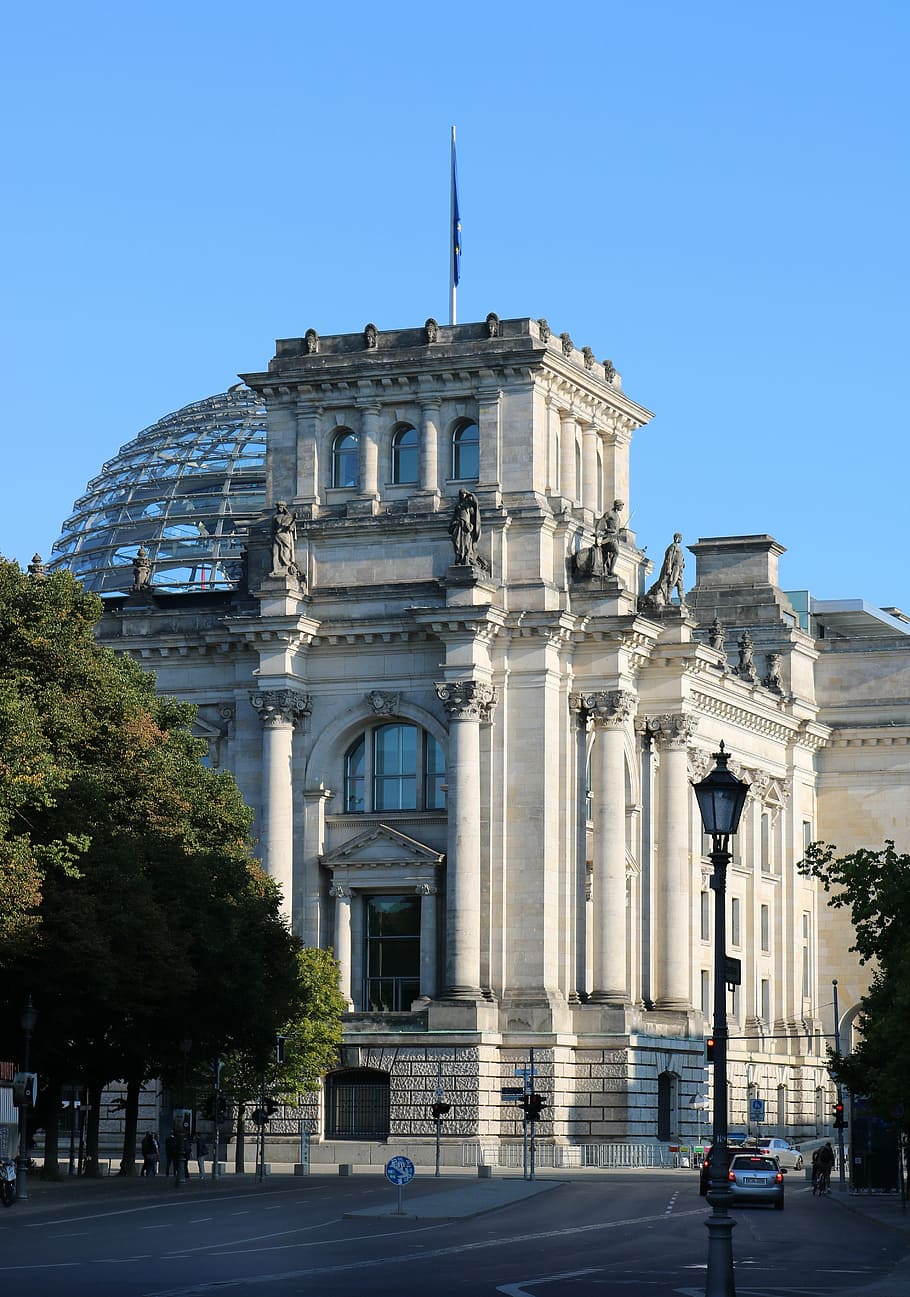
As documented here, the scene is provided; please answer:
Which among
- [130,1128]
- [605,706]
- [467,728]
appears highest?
[605,706]

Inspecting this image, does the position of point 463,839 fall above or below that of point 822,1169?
above

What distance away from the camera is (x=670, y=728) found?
4028 inches

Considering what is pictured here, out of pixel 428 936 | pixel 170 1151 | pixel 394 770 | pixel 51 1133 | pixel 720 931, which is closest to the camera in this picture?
pixel 720 931

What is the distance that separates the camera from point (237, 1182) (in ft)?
256

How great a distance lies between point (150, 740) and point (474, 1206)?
18.4 meters

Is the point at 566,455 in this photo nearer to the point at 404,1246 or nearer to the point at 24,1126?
the point at 24,1126

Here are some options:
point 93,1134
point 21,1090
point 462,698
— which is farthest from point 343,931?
point 21,1090

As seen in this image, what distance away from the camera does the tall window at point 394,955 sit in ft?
318

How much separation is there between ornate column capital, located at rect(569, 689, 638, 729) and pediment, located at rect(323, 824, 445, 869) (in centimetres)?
770

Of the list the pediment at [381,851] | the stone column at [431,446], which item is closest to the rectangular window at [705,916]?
the pediment at [381,851]

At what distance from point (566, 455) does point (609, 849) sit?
15.8 meters

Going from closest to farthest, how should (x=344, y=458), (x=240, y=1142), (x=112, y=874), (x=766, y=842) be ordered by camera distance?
(x=112, y=874), (x=240, y=1142), (x=344, y=458), (x=766, y=842)

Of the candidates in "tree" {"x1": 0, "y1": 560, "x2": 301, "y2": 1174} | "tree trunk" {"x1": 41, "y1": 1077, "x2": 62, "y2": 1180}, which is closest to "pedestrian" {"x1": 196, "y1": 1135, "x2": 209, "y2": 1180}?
"tree" {"x1": 0, "y1": 560, "x2": 301, "y2": 1174}

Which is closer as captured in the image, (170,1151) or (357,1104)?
(170,1151)
